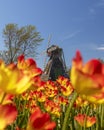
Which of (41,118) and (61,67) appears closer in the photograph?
(41,118)

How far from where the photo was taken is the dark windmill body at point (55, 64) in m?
37.4

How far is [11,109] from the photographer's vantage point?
0.80 meters

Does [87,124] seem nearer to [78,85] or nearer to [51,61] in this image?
[78,85]

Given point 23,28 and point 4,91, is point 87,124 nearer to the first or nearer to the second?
point 4,91

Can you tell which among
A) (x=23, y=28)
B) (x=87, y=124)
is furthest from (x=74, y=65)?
(x=23, y=28)

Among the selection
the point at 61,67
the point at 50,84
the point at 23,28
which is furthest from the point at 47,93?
the point at 23,28

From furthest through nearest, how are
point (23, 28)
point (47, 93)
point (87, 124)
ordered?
point (23, 28)
point (47, 93)
point (87, 124)

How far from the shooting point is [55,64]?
38.3 m

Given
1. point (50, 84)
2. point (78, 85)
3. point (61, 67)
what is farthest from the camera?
point (61, 67)

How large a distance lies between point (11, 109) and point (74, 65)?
6.4 inches

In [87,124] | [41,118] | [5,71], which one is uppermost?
[5,71]

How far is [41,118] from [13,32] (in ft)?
160

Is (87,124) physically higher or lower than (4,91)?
lower

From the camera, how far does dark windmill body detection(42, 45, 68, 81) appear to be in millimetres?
37438
